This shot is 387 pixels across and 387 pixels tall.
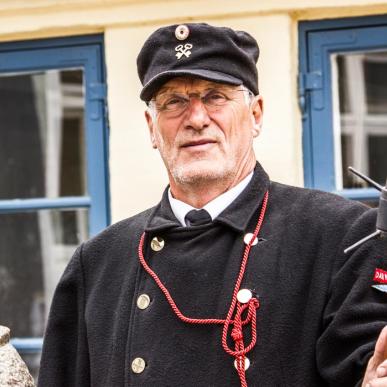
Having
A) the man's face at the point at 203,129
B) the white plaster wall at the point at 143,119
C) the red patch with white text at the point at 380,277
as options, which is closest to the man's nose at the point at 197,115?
the man's face at the point at 203,129

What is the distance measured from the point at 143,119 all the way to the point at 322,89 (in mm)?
579

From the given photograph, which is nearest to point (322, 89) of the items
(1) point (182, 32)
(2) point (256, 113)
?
(2) point (256, 113)

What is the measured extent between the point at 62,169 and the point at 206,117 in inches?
55.3

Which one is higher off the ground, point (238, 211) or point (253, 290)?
point (238, 211)

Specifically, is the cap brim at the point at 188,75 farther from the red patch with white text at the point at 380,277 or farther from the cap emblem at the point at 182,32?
the red patch with white text at the point at 380,277

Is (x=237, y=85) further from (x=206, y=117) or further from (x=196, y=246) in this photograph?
(x=196, y=246)

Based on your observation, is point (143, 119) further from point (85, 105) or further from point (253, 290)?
point (253, 290)

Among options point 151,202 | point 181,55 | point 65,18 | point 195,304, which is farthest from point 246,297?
point 65,18

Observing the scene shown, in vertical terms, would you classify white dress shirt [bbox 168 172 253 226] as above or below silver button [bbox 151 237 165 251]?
above

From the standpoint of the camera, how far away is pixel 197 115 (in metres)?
2.50

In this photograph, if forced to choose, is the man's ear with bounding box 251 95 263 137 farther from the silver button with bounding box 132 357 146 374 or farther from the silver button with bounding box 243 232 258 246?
the silver button with bounding box 132 357 146 374

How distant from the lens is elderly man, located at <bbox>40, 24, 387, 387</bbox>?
2.35 meters

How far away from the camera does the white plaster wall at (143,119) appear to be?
132 inches

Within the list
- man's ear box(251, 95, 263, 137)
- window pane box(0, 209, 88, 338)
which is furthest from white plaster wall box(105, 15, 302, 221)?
man's ear box(251, 95, 263, 137)
